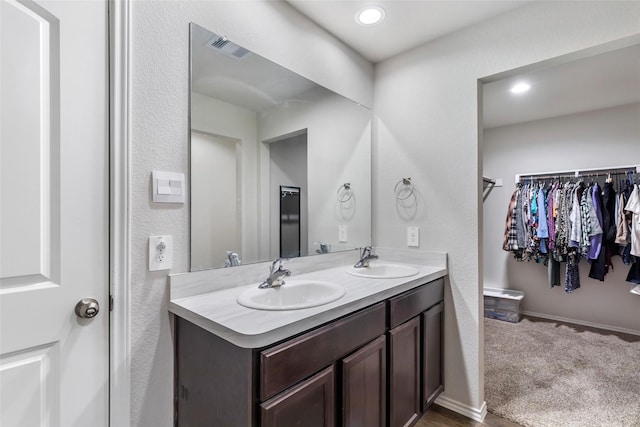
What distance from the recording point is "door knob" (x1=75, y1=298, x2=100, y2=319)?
1.01 m

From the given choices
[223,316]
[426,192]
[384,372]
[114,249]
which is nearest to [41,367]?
[114,249]

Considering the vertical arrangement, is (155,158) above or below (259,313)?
above

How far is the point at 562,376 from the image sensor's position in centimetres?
228

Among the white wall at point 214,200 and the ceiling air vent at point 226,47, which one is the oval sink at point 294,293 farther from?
the ceiling air vent at point 226,47

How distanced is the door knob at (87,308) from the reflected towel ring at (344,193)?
4.77ft

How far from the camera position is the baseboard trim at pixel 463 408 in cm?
183

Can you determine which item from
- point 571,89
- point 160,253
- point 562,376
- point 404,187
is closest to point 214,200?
point 160,253

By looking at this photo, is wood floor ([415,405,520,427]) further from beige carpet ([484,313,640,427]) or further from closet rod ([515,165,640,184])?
closet rod ([515,165,640,184])

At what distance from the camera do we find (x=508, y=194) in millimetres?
3863

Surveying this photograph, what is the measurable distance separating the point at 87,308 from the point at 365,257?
1.51 meters

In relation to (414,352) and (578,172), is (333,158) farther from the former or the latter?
(578,172)

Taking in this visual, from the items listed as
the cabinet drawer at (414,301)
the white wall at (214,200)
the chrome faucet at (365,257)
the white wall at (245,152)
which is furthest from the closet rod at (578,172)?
the white wall at (214,200)

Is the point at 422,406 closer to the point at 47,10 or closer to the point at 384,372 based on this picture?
the point at 384,372

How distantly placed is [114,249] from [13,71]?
0.61 m
